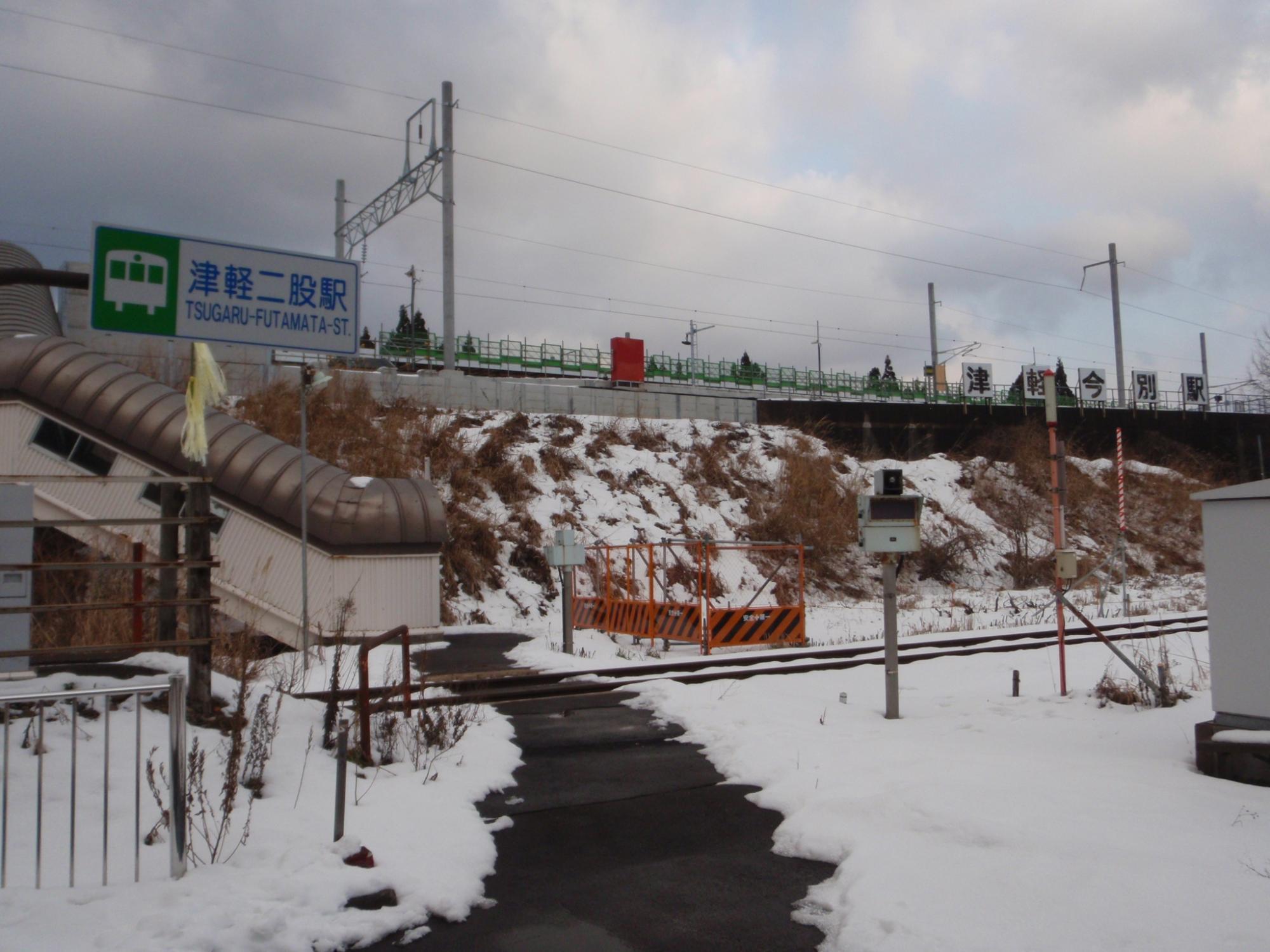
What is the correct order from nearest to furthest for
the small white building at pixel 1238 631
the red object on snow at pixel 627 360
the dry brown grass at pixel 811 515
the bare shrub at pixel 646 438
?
the small white building at pixel 1238 631 < the dry brown grass at pixel 811 515 < the bare shrub at pixel 646 438 < the red object on snow at pixel 627 360

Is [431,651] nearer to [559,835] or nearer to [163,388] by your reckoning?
[163,388]

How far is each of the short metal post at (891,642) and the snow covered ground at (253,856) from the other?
4.31m

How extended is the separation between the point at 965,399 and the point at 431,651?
37.4 meters

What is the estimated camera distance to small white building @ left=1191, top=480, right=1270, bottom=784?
618cm

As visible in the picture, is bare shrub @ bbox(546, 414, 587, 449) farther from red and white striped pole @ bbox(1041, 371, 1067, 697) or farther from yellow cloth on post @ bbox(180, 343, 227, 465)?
yellow cloth on post @ bbox(180, 343, 227, 465)

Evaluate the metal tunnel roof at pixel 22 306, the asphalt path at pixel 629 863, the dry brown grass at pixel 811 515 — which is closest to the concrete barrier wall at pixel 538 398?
the dry brown grass at pixel 811 515

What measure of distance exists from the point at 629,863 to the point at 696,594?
2071 cm

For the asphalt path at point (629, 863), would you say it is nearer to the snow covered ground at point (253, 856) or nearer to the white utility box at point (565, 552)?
the snow covered ground at point (253, 856)

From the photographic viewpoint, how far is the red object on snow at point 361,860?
496 cm

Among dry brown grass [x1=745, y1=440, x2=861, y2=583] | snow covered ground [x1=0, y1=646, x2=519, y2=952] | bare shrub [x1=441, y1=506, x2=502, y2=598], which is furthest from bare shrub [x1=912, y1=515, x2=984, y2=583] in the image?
snow covered ground [x1=0, y1=646, x2=519, y2=952]

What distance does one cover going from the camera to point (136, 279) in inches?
274

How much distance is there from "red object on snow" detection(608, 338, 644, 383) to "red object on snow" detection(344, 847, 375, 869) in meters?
37.2

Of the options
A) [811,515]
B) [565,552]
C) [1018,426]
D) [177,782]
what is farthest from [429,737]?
[1018,426]

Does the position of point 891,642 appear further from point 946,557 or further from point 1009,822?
point 946,557
